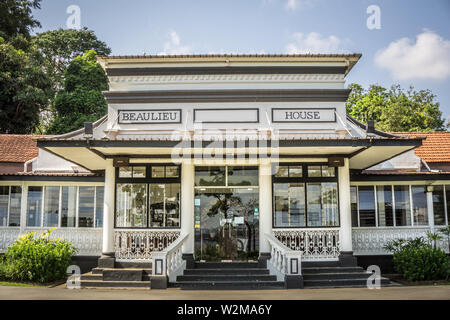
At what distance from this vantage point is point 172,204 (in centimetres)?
1242

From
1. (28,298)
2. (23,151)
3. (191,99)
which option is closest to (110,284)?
(28,298)

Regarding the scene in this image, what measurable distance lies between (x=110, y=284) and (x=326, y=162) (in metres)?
6.99

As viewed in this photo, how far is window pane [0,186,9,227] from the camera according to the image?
48.7 ft

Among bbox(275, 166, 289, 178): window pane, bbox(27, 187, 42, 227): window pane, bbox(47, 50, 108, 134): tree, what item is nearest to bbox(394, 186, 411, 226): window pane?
bbox(275, 166, 289, 178): window pane

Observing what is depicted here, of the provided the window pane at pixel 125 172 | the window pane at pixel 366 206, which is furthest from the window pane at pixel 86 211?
the window pane at pixel 366 206

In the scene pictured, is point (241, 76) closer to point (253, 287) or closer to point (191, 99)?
point (191, 99)

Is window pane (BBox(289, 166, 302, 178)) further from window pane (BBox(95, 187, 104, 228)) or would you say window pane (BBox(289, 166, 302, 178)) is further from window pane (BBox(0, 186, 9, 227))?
window pane (BBox(0, 186, 9, 227))

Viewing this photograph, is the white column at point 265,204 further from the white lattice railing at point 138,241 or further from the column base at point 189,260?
the white lattice railing at point 138,241

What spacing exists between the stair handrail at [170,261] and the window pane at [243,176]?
2.14 metres

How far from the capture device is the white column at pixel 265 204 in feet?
39.5

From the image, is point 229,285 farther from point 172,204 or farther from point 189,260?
point 172,204

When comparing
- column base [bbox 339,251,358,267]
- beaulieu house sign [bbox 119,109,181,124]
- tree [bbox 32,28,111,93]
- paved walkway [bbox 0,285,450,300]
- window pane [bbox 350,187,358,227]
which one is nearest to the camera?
paved walkway [bbox 0,285,450,300]

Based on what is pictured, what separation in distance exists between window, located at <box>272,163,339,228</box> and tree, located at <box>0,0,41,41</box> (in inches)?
921

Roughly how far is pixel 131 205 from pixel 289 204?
4653 millimetres
